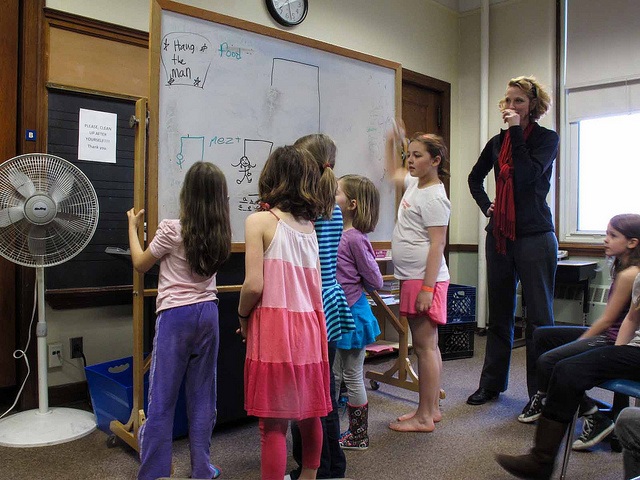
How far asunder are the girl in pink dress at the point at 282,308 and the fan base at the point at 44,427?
1.16m

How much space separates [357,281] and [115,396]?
109cm

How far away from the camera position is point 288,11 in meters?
3.39

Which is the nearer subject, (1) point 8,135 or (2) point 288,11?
(1) point 8,135

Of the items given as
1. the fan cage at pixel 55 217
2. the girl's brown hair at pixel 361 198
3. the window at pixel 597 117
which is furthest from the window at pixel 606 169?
the fan cage at pixel 55 217

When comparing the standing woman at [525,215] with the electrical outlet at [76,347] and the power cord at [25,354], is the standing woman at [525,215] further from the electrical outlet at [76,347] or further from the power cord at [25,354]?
the power cord at [25,354]

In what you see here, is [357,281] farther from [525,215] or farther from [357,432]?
[525,215]

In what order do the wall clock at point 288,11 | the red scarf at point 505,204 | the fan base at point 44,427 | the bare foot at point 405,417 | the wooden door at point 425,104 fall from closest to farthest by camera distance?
the fan base at point 44,427, the bare foot at point 405,417, the red scarf at point 505,204, the wall clock at point 288,11, the wooden door at point 425,104

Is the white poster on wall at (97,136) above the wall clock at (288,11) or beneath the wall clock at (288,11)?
beneath

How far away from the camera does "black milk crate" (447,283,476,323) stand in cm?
369

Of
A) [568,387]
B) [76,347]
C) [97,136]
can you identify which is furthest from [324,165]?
[76,347]


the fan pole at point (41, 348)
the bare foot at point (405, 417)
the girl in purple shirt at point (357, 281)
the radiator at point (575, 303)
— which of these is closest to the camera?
the girl in purple shirt at point (357, 281)

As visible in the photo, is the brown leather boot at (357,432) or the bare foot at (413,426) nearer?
the brown leather boot at (357,432)

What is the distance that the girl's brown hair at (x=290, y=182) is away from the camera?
153 centimetres

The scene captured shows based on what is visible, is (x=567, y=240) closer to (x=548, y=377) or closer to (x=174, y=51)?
(x=548, y=377)
